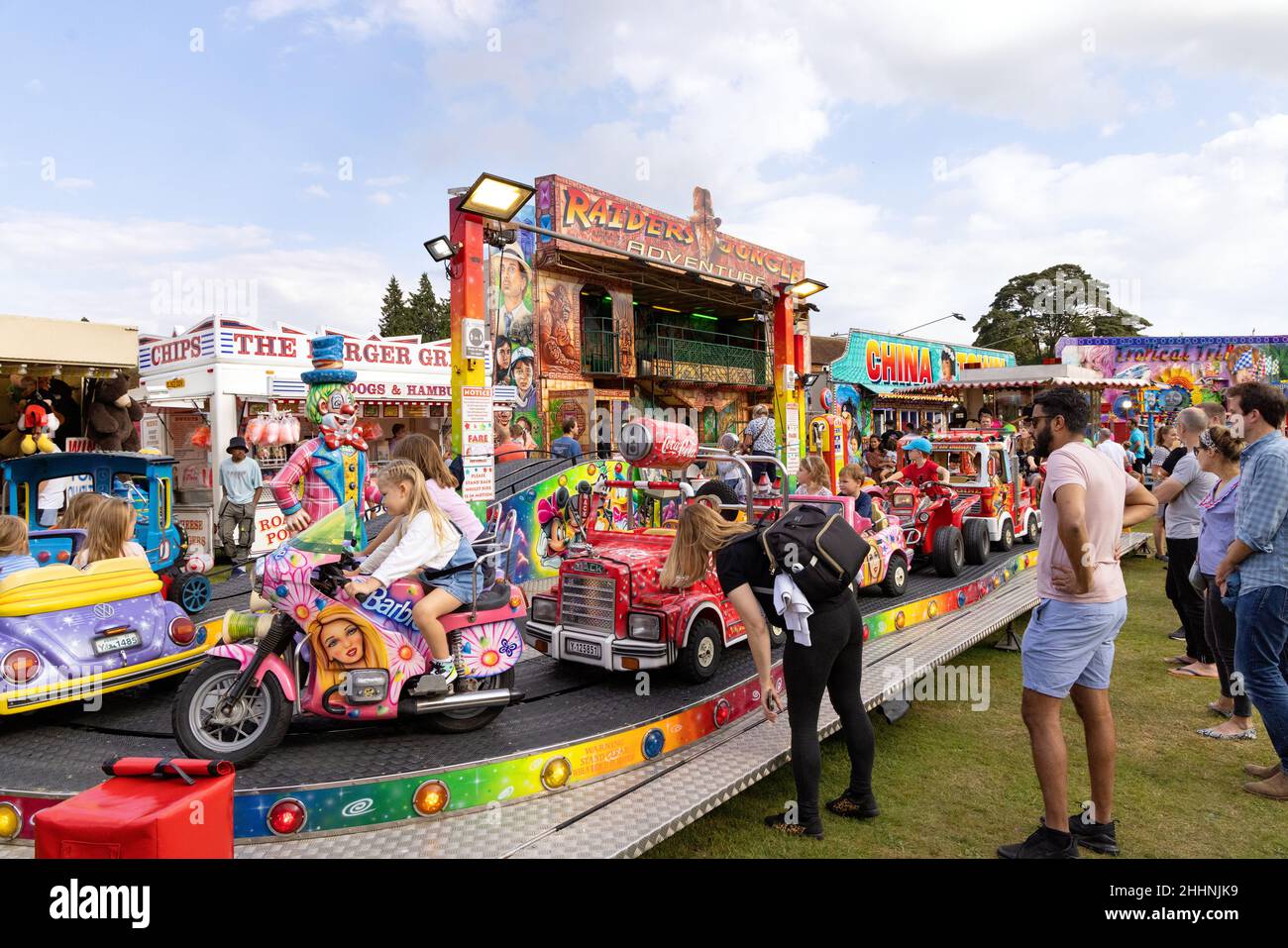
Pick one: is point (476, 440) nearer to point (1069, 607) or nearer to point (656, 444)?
point (656, 444)

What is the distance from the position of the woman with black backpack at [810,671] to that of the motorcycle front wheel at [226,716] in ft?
7.85

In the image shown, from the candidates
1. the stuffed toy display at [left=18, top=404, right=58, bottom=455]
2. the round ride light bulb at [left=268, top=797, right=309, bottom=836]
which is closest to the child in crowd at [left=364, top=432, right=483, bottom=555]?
the round ride light bulb at [left=268, top=797, right=309, bottom=836]

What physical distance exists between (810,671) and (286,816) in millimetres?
2405

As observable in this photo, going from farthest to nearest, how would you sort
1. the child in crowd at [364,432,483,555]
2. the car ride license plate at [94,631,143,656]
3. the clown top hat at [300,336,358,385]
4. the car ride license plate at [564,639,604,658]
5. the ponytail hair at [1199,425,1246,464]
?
the clown top hat at [300,336,358,385] → the car ride license plate at [564,639,604,658] → the ponytail hair at [1199,425,1246,464] → the car ride license plate at [94,631,143,656] → the child in crowd at [364,432,483,555]

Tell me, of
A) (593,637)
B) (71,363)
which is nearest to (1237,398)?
(593,637)

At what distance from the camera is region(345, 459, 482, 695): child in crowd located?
4.09 meters

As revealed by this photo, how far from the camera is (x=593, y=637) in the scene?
5.39 metres

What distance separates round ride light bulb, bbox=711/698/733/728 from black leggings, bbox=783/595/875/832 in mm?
737

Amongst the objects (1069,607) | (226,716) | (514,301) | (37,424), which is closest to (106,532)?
(226,716)

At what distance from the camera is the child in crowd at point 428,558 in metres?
4.09

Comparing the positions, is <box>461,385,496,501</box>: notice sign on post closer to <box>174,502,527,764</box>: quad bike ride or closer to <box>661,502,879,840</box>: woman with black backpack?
<box>174,502,527,764</box>: quad bike ride

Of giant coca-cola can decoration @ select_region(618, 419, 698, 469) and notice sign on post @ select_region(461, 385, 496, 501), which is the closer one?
giant coca-cola can decoration @ select_region(618, 419, 698, 469)

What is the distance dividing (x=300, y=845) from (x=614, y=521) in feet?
21.3
